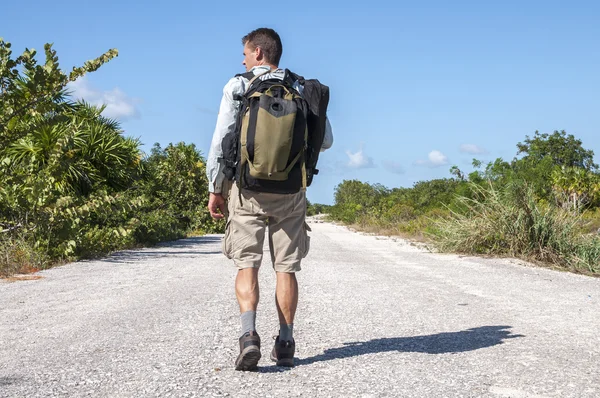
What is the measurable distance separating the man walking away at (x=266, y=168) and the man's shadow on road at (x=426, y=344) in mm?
436

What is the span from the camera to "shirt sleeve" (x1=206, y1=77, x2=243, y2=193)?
13.3 ft

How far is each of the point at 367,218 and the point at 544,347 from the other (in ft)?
133

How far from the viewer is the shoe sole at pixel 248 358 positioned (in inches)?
148

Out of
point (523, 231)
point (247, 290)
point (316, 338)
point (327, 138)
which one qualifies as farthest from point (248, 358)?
point (523, 231)

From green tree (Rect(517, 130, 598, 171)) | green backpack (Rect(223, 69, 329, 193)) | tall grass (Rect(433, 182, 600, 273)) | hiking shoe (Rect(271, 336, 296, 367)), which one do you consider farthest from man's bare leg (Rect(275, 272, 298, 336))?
green tree (Rect(517, 130, 598, 171))

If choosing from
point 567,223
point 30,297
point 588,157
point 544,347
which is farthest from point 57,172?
point 588,157

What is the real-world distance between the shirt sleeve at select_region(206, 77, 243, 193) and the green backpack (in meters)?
0.05

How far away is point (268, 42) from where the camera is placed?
4.23m

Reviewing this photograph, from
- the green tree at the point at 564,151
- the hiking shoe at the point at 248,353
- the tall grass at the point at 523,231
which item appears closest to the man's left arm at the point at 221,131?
the hiking shoe at the point at 248,353

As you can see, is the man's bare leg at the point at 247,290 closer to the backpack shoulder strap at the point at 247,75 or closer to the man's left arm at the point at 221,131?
the man's left arm at the point at 221,131

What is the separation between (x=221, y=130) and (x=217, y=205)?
503mm

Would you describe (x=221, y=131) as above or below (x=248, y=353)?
above

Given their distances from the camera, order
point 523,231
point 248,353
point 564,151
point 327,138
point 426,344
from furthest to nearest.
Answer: point 564,151 → point 523,231 → point 426,344 → point 327,138 → point 248,353

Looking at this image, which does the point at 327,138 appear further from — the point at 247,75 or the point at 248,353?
the point at 248,353
